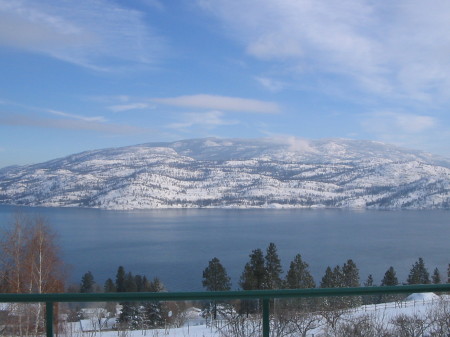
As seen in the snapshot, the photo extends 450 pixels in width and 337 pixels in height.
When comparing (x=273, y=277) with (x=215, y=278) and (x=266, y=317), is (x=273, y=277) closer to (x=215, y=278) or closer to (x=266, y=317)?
(x=215, y=278)

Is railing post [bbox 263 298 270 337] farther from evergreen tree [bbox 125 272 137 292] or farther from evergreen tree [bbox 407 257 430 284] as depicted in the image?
evergreen tree [bbox 407 257 430 284]

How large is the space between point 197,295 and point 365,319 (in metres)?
1.04

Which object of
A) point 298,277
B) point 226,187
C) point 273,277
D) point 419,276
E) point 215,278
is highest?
point 226,187

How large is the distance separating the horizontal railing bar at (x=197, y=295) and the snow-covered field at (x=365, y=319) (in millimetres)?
226

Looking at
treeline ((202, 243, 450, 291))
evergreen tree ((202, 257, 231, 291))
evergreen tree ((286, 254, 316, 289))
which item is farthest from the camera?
evergreen tree ((202, 257, 231, 291))

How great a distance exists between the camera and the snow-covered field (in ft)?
8.05

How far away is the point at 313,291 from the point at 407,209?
4125 inches

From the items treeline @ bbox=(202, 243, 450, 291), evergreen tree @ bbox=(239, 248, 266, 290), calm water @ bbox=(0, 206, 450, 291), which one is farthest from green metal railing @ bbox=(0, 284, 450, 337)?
calm water @ bbox=(0, 206, 450, 291)

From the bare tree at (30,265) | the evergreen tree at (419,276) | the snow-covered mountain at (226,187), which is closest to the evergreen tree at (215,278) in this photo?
the evergreen tree at (419,276)

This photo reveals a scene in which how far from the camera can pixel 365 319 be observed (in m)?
2.59

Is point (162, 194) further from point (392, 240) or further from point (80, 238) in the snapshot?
point (392, 240)

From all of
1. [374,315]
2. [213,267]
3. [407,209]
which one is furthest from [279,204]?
[374,315]

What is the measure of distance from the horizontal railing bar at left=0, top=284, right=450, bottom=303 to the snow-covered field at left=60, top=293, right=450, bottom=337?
0.74 ft

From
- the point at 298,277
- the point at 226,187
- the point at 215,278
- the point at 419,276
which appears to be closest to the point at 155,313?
the point at 298,277
